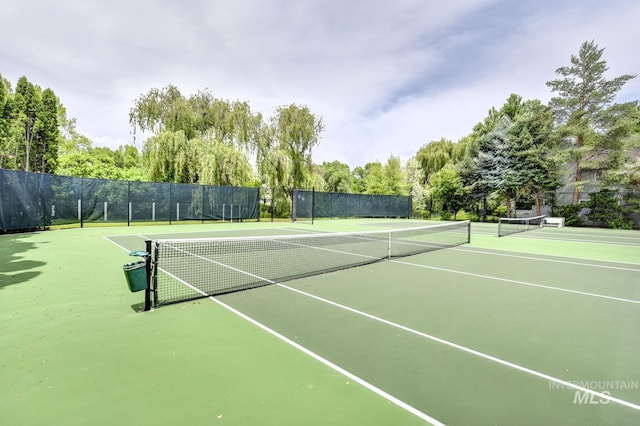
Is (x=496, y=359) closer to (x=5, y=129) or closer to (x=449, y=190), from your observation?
(x=449, y=190)

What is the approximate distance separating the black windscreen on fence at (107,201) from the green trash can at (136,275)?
11.6 m

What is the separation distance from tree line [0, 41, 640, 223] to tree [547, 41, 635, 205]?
62mm

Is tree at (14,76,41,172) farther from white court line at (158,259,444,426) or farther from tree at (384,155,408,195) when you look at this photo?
tree at (384,155,408,195)

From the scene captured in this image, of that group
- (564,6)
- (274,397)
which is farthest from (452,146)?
(274,397)

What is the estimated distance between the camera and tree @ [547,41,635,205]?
20.6 m

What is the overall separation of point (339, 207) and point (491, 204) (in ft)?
48.7

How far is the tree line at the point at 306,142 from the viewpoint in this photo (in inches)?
762

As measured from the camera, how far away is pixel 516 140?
23703 mm

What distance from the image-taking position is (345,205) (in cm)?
2584

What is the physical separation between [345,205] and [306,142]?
633cm

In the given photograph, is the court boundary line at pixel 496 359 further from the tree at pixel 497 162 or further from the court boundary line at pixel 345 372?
the tree at pixel 497 162

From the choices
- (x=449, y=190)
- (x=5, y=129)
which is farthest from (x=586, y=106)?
(x=5, y=129)

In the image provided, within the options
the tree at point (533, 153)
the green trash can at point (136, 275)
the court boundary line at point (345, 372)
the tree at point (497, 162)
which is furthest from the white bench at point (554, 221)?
the green trash can at point (136, 275)

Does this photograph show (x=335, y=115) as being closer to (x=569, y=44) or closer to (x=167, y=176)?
(x=167, y=176)
